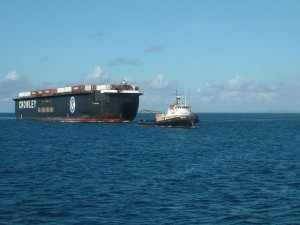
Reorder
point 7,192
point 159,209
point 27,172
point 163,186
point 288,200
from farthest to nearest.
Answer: point 27,172
point 163,186
point 7,192
point 288,200
point 159,209

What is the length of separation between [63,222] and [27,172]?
46.0ft

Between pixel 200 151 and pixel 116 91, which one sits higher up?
pixel 116 91

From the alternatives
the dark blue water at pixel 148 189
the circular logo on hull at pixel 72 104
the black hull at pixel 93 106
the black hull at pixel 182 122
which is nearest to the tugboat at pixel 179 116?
the black hull at pixel 182 122

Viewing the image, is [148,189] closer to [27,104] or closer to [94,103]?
[94,103]

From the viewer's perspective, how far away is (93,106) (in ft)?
328

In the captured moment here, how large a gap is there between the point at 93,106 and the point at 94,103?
3.56 feet

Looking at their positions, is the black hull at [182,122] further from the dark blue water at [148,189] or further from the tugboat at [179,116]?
the dark blue water at [148,189]

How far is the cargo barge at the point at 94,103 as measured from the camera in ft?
322

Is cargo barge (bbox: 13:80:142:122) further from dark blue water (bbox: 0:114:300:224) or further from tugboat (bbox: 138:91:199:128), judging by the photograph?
dark blue water (bbox: 0:114:300:224)

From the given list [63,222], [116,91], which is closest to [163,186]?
[63,222]

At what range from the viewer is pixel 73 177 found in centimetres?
2873

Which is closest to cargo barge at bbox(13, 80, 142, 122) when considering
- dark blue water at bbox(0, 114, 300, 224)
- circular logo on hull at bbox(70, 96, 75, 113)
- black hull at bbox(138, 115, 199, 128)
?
circular logo on hull at bbox(70, 96, 75, 113)

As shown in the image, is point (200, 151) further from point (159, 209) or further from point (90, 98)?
point (90, 98)

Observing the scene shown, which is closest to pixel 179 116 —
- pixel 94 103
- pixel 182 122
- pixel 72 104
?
pixel 182 122
